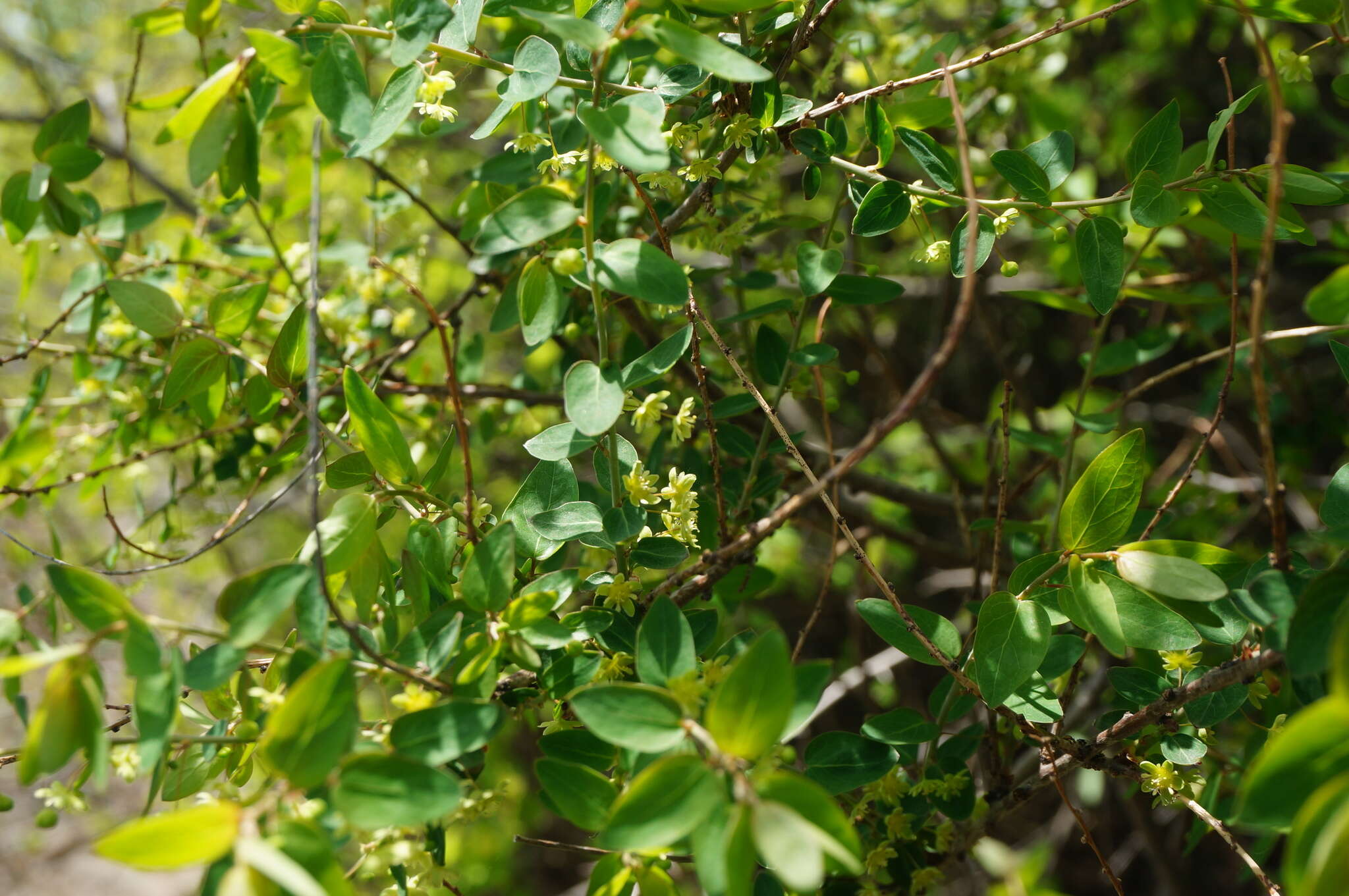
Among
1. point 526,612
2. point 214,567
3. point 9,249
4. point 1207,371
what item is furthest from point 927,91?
point 9,249

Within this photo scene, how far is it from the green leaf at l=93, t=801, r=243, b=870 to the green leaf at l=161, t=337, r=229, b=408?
587mm

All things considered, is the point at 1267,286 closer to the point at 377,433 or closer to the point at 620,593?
the point at 620,593

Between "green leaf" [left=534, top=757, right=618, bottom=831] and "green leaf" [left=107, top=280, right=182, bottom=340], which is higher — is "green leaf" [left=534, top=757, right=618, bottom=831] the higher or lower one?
the lower one

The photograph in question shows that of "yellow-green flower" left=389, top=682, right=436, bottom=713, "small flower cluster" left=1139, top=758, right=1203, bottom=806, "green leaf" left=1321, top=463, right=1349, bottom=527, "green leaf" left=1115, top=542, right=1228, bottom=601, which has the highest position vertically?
"yellow-green flower" left=389, top=682, right=436, bottom=713

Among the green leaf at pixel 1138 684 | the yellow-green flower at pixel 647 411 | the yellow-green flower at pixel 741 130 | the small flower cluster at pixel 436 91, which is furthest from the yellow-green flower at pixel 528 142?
the green leaf at pixel 1138 684

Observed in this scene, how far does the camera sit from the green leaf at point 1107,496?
723mm

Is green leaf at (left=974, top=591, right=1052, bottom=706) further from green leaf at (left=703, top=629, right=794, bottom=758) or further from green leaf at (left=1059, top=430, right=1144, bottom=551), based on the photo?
green leaf at (left=703, top=629, right=794, bottom=758)

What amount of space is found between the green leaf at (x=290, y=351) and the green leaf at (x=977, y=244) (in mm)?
631

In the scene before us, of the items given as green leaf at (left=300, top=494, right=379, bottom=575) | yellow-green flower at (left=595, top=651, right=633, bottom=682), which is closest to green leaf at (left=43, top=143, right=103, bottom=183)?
green leaf at (left=300, top=494, right=379, bottom=575)

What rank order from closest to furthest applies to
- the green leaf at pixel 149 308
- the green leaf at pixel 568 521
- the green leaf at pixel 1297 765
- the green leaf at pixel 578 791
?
the green leaf at pixel 1297 765 → the green leaf at pixel 578 791 → the green leaf at pixel 568 521 → the green leaf at pixel 149 308

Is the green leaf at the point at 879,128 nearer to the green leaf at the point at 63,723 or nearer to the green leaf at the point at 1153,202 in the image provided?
the green leaf at the point at 1153,202

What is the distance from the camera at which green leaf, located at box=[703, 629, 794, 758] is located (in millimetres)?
544

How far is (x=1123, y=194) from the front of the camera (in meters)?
0.84

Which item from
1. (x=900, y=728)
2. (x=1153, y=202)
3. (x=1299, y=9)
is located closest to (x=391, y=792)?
(x=900, y=728)
